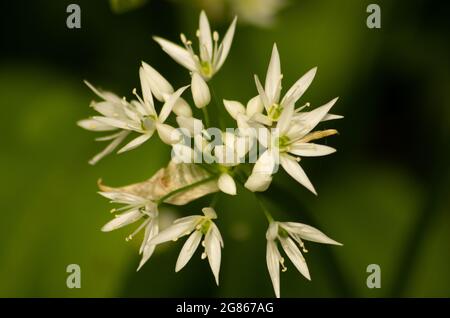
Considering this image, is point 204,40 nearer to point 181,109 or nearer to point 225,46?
point 225,46

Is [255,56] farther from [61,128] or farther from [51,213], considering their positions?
[51,213]

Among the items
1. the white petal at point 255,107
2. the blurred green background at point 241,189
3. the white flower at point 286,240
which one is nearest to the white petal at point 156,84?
→ the white petal at point 255,107

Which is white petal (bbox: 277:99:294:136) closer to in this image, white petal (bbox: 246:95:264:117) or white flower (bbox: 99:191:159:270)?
white petal (bbox: 246:95:264:117)

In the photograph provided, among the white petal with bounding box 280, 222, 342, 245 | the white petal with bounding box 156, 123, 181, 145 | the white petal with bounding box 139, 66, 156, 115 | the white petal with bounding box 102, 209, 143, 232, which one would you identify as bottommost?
the white petal with bounding box 280, 222, 342, 245

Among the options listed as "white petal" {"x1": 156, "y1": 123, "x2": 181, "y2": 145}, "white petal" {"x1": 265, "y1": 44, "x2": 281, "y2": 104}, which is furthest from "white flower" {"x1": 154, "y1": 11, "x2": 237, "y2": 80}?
"white petal" {"x1": 156, "y1": 123, "x2": 181, "y2": 145}

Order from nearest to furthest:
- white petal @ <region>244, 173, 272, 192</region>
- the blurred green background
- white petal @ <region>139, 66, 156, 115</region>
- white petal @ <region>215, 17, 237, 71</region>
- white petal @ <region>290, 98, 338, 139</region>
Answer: white petal @ <region>244, 173, 272, 192</region>, white petal @ <region>290, 98, 338, 139</region>, white petal @ <region>139, 66, 156, 115</region>, white petal @ <region>215, 17, 237, 71</region>, the blurred green background

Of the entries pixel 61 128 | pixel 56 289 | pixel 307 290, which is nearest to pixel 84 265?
pixel 56 289

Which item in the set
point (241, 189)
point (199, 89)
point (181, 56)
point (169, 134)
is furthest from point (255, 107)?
point (241, 189)
